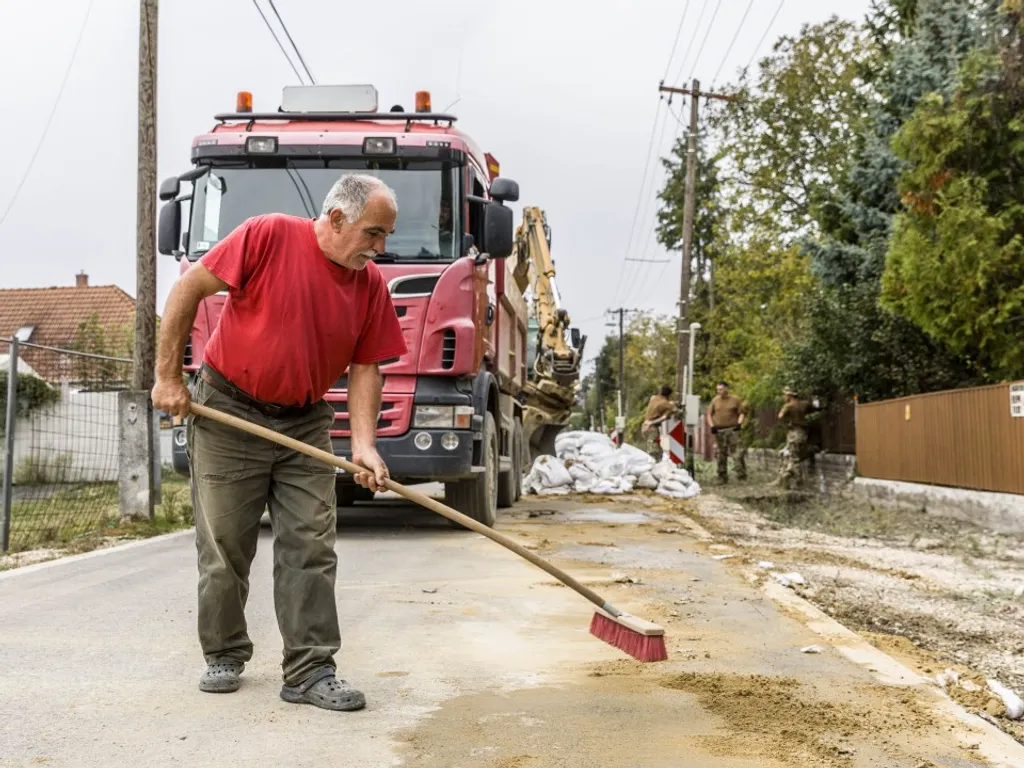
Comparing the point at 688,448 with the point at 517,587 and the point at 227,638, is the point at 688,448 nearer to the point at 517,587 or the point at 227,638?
the point at 517,587

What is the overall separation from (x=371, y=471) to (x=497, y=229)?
6039mm

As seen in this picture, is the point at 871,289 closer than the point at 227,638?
No

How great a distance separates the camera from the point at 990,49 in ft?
52.7

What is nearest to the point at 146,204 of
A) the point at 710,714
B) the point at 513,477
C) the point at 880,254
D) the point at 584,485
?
the point at 513,477

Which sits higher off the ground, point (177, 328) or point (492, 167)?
point (492, 167)

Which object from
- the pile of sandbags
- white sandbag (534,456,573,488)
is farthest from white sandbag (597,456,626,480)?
white sandbag (534,456,573,488)

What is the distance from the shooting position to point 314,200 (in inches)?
404

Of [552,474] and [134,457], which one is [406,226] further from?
[552,474]

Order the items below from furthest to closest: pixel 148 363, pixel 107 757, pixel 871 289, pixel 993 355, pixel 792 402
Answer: pixel 792 402, pixel 871 289, pixel 993 355, pixel 148 363, pixel 107 757

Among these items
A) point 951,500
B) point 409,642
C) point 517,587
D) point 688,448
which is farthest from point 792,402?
point 409,642

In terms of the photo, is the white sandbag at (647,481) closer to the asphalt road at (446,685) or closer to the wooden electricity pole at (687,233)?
the wooden electricity pole at (687,233)

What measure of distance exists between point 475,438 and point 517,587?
124 inches

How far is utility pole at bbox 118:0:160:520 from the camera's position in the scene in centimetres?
1189

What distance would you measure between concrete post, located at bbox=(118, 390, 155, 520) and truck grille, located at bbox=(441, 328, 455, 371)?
11.2ft
